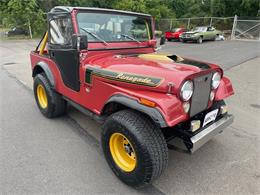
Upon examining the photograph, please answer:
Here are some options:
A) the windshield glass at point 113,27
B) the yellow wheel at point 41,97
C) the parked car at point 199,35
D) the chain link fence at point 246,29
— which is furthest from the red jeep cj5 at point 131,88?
the chain link fence at point 246,29

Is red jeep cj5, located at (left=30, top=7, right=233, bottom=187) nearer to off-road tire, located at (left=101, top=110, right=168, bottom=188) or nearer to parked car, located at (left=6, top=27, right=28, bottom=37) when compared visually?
off-road tire, located at (left=101, top=110, right=168, bottom=188)

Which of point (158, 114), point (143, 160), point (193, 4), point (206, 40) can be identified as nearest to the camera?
point (158, 114)

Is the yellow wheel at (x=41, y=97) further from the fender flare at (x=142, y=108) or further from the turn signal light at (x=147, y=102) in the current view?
the turn signal light at (x=147, y=102)

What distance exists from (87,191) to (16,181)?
846 mm

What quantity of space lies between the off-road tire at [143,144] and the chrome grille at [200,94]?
478mm

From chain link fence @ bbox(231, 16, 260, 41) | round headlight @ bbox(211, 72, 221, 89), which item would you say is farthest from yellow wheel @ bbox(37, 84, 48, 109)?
chain link fence @ bbox(231, 16, 260, 41)

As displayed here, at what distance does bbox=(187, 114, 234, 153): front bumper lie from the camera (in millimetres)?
2312

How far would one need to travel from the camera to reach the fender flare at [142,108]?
2.05 m

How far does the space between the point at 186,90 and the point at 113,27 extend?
67.0 inches

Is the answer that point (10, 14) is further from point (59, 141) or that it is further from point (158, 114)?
point (158, 114)

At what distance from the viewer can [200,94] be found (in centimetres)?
245

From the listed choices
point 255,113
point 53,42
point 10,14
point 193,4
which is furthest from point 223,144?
point 193,4

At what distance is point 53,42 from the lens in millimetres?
3656

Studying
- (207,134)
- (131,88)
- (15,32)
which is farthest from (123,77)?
(15,32)
